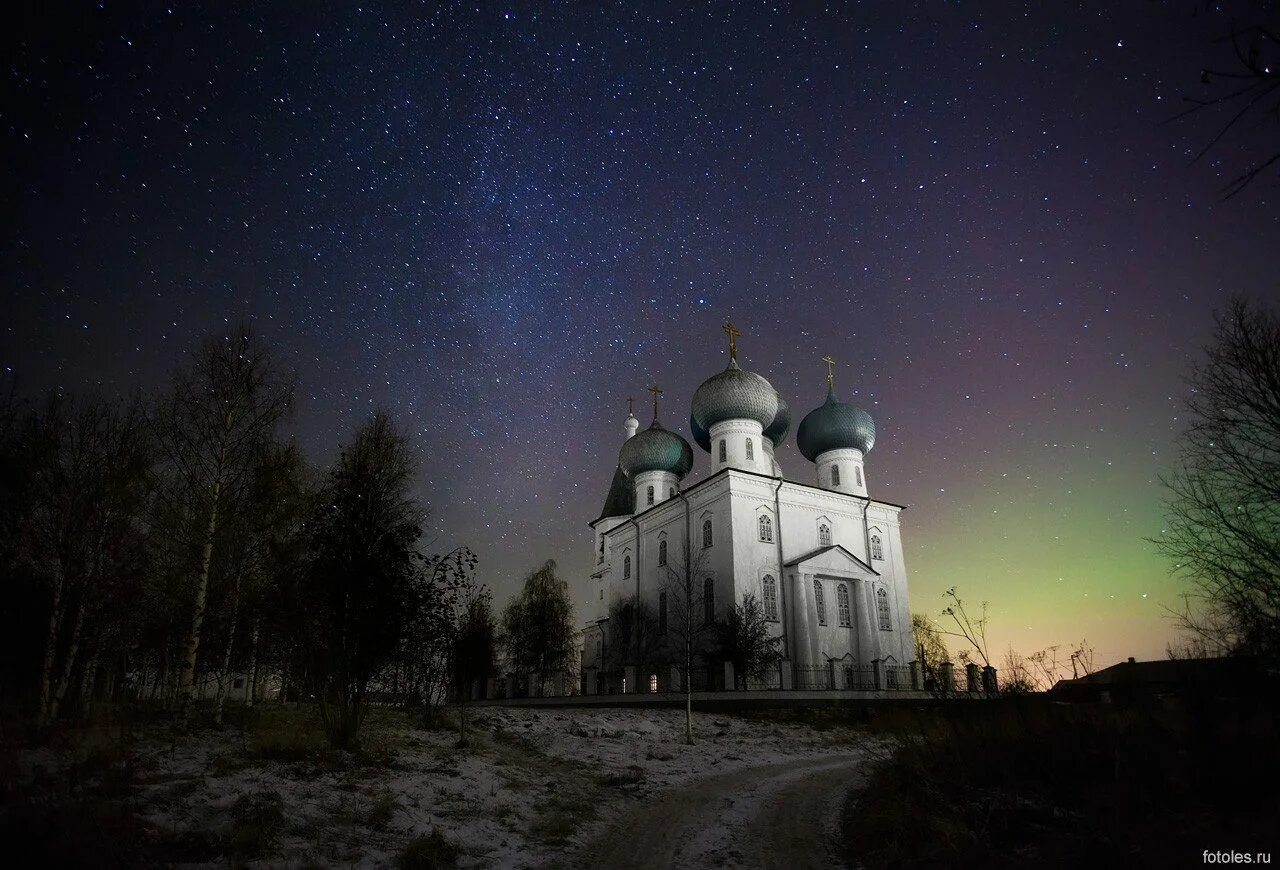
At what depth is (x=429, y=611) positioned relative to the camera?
13.0 m

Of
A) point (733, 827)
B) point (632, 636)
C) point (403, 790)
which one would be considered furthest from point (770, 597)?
point (403, 790)

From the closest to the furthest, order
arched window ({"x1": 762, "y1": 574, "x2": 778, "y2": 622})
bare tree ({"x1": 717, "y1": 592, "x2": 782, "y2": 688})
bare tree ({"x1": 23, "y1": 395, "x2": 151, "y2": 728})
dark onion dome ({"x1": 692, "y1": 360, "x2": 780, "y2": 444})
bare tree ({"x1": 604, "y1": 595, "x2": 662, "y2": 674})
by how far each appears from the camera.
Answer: bare tree ({"x1": 23, "y1": 395, "x2": 151, "y2": 728}) < bare tree ({"x1": 717, "y1": 592, "x2": 782, "y2": 688}) < arched window ({"x1": 762, "y1": 574, "x2": 778, "y2": 622}) < bare tree ({"x1": 604, "y1": 595, "x2": 662, "y2": 674}) < dark onion dome ({"x1": 692, "y1": 360, "x2": 780, "y2": 444})

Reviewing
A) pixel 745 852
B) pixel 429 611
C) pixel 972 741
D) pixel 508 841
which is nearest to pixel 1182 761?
pixel 972 741

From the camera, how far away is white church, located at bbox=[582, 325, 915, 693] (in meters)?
32.2

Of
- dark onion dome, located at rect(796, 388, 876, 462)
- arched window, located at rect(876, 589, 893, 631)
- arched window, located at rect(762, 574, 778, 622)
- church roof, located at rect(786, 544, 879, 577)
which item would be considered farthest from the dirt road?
dark onion dome, located at rect(796, 388, 876, 462)

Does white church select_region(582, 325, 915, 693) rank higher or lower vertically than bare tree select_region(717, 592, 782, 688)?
higher

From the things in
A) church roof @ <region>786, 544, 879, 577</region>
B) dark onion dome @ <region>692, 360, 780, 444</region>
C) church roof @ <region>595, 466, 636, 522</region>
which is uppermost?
dark onion dome @ <region>692, 360, 780, 444</region>

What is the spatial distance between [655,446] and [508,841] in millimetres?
35094

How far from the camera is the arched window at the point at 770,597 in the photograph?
32.5 m

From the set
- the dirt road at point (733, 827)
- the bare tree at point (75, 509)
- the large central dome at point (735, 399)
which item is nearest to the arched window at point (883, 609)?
the large central dome at point (735, 399)

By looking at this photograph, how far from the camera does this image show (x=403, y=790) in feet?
30.5

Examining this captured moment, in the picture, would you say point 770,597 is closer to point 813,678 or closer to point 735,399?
point 813,678

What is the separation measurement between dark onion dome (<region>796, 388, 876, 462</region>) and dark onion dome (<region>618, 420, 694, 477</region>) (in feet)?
25.5

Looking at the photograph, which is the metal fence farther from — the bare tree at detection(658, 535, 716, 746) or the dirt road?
the dirt road
